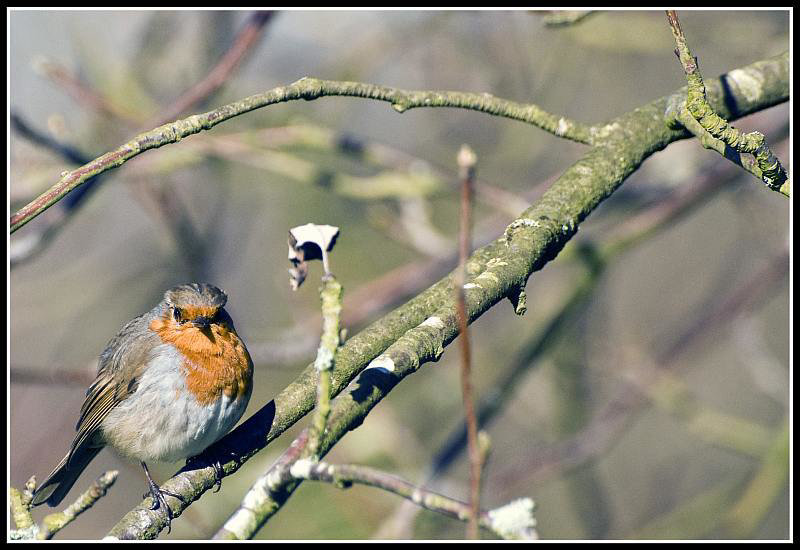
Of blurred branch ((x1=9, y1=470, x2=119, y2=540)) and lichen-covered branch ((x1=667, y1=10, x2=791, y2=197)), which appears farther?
blurred branch ((x1=9, y1=470, x2=119, y2=540))

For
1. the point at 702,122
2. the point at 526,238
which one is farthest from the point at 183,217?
the point at 702,122

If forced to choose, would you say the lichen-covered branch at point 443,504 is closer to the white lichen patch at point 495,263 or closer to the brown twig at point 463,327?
the brown twig at point 463,327

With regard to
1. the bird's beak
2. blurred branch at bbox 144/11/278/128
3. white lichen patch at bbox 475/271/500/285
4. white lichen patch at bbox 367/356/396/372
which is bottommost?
white lichen patch at bbox 367/356/396/372

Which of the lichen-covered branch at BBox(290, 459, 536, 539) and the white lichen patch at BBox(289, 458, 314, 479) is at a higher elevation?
the white lichen patch at BBox(289, 458, 314, 479)

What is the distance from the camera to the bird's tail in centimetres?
344

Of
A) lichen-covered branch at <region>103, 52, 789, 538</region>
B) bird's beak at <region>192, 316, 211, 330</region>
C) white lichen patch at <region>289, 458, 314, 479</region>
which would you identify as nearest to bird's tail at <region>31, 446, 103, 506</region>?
bird's beak at <region>192, 316, 211, 330</region>

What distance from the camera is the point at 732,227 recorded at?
7824 mm

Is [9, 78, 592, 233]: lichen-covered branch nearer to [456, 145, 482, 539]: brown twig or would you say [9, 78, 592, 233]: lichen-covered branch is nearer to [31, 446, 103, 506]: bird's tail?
[456, 145, 482, 539]: brown twig

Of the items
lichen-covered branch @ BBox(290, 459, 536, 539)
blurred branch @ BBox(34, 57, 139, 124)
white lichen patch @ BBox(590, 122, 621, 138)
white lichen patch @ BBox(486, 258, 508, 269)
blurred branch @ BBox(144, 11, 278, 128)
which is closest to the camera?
lichen-covered branch @ BBox(290, 459, 536, 539)

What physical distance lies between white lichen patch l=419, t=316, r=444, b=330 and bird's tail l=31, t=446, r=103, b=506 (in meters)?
2.05

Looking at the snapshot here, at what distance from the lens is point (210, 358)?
321 centimetres

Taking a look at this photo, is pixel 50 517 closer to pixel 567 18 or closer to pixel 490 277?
pixel 490 277

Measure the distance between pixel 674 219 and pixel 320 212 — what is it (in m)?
3.52

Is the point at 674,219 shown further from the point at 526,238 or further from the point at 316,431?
the point at 316,431
